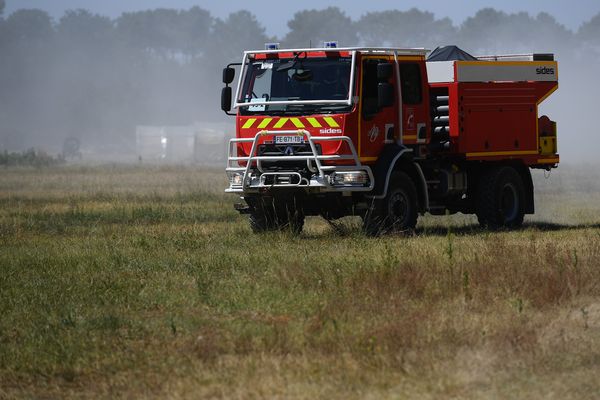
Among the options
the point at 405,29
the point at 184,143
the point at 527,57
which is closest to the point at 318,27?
the point at 405,29

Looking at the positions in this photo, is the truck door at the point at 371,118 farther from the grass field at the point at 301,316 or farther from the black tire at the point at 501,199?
the black tire at the point at 501,199

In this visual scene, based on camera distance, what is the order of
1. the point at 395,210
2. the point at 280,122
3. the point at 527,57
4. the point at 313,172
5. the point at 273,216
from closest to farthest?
the point at 313,172 → the point at 280,122 → the point at 395,210 → the point at 273,216 → the point at 527,57

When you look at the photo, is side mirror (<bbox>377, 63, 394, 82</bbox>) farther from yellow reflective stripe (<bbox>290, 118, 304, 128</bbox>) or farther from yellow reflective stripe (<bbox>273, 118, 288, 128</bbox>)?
yellow reflective stripe (<bbox>273, 118, 288, 128</bbox>)

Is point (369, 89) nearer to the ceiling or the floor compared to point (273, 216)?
nearer to the ceiling

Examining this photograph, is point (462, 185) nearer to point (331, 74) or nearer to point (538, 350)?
point (331, 74)

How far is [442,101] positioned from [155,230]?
5.10m

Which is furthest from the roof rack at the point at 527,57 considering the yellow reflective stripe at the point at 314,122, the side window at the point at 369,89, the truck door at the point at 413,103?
the yellow reflective stripe at the point at 314,122

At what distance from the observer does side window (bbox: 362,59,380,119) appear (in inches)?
722

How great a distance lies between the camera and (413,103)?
757 inches

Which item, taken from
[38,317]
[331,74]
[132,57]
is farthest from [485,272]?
[132,57]

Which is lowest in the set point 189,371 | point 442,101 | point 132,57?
point 189,371

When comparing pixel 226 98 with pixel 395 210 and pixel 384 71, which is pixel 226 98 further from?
pixel 395 210

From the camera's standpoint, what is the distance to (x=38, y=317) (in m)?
11.8

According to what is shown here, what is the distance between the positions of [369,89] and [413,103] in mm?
1087
